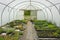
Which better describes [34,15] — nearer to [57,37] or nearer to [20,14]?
[20,14]

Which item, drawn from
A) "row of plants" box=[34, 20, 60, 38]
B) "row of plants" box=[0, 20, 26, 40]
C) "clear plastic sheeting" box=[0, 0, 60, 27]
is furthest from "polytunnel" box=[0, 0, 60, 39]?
"row of plants" box=[34, 20, 60, 38]

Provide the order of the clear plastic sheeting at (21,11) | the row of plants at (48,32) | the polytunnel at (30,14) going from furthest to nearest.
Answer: the polytunnel at (30,14), the clear plastic sheeting at (21,11), the row of plants at (48,32)

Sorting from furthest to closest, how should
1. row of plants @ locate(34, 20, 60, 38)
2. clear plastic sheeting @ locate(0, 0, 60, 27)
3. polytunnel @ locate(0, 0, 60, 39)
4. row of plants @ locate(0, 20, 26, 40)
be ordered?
polytunnel @ locate(0, 0, 60, 39) → clear plastic sheeting @ locate(0, 0, 60, 27) → row of plants @ locate(34, 20, 60, 38) → row of plants @ locate(0, 20, 26, 40)

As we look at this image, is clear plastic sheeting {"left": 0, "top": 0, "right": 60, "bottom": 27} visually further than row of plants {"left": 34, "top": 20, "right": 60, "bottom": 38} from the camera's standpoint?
Yes

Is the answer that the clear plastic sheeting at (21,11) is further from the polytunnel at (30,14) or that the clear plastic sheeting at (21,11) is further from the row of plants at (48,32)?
the row of plants at (48,32)

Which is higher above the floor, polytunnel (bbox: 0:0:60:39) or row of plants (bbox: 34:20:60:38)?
polytunnel (bbox: 0:0:60:39)

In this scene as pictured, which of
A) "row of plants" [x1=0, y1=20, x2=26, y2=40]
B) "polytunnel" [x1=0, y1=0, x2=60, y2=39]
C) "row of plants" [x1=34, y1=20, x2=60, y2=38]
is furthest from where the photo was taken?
"polytunnel" [x1=0, y1=0, x2=60, y2=39]

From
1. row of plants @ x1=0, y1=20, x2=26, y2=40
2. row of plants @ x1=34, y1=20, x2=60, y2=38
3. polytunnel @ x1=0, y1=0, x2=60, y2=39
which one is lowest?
row of plants @ x1=34, y1=20, x2=60, y2=38

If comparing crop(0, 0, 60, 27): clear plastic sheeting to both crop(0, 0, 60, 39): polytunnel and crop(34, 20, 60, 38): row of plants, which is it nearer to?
crop(0, 0, 60, 39): polytunnel

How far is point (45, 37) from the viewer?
1005 cm

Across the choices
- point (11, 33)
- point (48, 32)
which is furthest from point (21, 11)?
point (11, 33)

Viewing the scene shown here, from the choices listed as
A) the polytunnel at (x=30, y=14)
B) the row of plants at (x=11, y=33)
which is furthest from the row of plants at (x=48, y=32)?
the polytunnel at (x=30, y=14)

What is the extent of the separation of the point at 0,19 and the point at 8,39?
18.7 feet

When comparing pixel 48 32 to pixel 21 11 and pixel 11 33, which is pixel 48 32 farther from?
pixel 21 11
